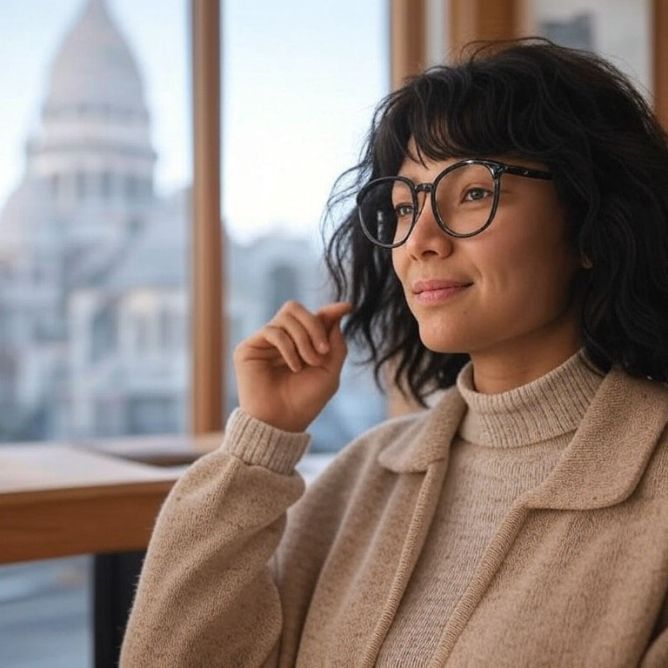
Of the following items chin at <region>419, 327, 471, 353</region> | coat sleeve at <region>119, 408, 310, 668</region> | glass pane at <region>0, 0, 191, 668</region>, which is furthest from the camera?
glass pane at <region>0, 0, 191, 668</region>

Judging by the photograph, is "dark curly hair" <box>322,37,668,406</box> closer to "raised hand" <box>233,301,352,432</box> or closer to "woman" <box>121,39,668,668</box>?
"woman" <box>121,39,668,668</box>

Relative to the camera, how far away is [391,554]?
1.31 meters

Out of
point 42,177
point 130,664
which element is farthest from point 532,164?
point 42,177

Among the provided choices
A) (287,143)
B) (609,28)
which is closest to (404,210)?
(287,143)

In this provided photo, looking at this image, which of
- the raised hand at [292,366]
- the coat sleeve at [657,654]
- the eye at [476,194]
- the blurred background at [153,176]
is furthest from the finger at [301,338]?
the blurred background at [153,176]

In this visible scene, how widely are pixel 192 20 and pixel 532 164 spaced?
6.69 feet

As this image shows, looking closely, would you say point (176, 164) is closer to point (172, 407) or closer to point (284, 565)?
point (172, 407)

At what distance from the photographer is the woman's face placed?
3.97ft

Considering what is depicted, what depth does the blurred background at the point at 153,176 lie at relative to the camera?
9.42ft

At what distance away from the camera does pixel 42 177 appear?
2.90 metres

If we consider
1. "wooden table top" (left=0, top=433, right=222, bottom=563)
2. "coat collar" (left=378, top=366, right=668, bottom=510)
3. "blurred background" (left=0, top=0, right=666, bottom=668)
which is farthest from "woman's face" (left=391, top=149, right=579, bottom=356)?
"blurred background" (left=0, top=0, right=666, bottom=668)

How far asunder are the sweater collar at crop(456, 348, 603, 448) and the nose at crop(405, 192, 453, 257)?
19cm

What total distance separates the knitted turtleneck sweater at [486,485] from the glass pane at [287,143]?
1833 mm

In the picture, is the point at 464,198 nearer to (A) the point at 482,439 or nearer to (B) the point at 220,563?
(A) the point at 482,439
